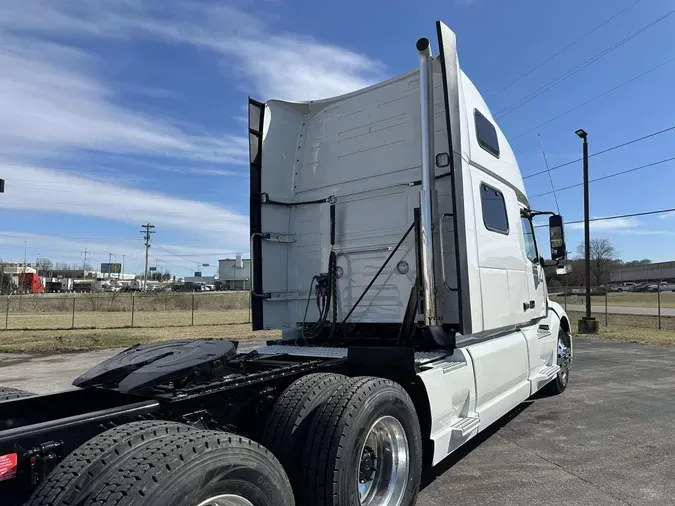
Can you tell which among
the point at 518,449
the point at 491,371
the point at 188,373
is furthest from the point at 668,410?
the point at 188,373

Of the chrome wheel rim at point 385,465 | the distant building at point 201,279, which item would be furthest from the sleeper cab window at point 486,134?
the distant building at point 201,279

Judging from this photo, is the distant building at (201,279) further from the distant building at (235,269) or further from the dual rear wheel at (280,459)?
the dual rear wheel at (280,459)

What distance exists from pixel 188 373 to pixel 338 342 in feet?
8.02

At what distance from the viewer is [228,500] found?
7.03 feet

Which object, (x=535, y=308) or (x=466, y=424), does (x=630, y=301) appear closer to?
(x=535, y=308)

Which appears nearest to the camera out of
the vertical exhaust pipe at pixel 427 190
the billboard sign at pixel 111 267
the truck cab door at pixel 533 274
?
the vertical exhaust pipe at pixel 427 190

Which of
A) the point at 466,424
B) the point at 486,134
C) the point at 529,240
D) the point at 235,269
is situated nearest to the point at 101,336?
the point at 235,269

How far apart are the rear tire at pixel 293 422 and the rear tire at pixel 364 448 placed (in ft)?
0.18

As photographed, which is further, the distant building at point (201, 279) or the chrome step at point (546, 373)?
the distant building at point (201, 279)

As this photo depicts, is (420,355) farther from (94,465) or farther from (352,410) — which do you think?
(94,465)

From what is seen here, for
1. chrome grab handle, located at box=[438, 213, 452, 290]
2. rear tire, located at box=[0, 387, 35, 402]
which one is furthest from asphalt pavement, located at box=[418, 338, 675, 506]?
rear tire, located at box=[0, 387, 35, 402]

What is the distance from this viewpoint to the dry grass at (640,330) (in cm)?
1512

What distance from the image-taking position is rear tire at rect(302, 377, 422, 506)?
9.20 feet

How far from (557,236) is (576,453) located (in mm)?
2915
